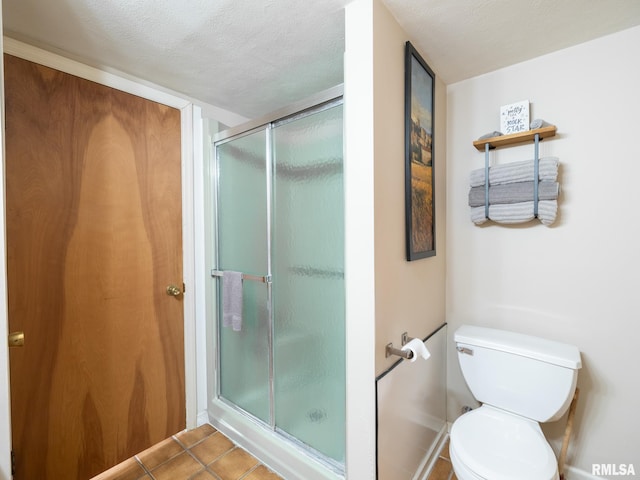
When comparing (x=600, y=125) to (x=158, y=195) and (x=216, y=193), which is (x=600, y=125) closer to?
(x=216, y=193)

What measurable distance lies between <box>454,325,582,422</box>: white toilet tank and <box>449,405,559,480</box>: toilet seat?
0.08 metres

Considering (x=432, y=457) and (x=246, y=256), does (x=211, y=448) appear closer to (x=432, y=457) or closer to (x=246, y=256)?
(x=246, y=256)

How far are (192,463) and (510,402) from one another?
174 centimetres

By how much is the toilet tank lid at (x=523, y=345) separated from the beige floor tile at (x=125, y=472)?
190 cm

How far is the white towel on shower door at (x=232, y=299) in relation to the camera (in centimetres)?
182

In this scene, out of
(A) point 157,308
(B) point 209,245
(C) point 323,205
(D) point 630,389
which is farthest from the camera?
(B) point 209,245

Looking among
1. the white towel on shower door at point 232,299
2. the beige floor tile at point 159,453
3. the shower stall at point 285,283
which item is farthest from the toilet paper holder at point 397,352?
the beige floor tile at point 159,453

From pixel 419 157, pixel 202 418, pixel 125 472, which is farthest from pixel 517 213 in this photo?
pixel 125 472

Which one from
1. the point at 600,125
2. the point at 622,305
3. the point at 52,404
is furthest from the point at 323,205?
the point at 52,404

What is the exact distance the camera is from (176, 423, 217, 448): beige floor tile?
1.82m

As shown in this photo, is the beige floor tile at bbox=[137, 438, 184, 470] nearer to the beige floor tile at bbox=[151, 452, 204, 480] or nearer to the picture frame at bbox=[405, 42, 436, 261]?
the beige floor tile at bbox=[151, 452, 204, 480]

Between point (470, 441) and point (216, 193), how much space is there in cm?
195

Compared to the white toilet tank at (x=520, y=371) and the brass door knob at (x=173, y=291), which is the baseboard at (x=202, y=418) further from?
the white toilet tank at (x=520, y=371)

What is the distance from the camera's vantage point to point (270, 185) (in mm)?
1656
